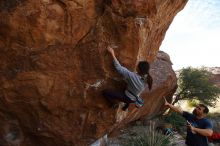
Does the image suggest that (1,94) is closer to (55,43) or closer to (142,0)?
(55,43)

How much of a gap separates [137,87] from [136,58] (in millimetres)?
1000

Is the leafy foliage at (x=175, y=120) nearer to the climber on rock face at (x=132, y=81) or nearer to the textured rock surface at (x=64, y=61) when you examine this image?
the textured rock surface at (x=64, y=61)

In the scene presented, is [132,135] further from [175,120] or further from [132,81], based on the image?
[132,81]

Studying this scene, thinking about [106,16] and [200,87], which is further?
[200,87]

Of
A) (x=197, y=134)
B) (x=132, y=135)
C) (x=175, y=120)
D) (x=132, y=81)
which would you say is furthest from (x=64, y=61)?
(x=175, y=120)

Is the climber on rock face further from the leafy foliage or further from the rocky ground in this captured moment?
the leafy foliage

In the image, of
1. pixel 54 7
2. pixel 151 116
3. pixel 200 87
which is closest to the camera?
pixel 54 7

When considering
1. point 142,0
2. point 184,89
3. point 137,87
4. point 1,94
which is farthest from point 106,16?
point 184,89

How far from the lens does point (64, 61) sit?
8828mm

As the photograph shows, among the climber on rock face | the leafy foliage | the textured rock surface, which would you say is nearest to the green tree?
the leafy foliage

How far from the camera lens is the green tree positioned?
20578 mm

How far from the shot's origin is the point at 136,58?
30.5ft

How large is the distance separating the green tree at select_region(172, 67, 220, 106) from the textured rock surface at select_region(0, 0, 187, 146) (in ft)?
37.2

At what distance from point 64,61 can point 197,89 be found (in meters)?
13.3
